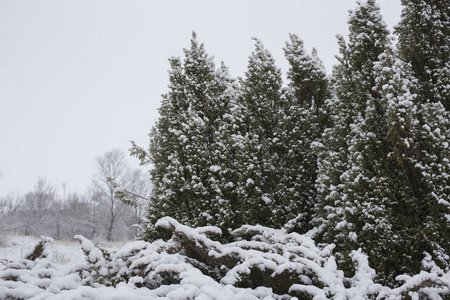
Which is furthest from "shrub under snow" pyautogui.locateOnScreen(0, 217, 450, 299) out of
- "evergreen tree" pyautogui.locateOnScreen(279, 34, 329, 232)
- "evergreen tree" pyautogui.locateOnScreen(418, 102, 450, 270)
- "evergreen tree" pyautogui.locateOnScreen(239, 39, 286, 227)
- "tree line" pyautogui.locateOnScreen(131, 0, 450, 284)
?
"evergreen tree" pyautogui.locateOnScreen(279, 34, 329, 232)

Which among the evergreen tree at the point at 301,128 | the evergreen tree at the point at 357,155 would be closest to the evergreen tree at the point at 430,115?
the evergreen tree at the point at 357,155

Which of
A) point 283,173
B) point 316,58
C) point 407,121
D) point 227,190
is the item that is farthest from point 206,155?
point 407,121

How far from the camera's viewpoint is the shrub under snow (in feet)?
6.59

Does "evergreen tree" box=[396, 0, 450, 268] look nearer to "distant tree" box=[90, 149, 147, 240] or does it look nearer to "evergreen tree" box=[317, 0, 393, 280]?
"evergreen tree" box=[317, 0, 393, 280]

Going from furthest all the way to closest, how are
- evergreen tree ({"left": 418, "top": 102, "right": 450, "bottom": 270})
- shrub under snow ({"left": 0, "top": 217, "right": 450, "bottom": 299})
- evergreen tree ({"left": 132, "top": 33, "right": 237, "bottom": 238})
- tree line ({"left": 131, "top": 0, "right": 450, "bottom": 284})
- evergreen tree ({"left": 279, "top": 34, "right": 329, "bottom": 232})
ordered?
1. evergreen tree ({"left": 132, "top": 33, "right": 237, "bottom": 238})
2. evergreen tree ({"left": 279, "top": 34, "right": 329, "bottom": 232})
3. tree line ({"left": 131, "top": 0, "right": 450, "bottom": 284})
4. evergreen tree ({"left": 418, "top": 102, "right": 450, "bottom": 270})
5. shrub under snow ({"left": 0, "top": 217, "right": 450, "bottom": 299})

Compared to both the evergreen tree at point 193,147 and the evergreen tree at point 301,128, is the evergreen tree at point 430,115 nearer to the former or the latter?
the evergreen tree at point 301,128

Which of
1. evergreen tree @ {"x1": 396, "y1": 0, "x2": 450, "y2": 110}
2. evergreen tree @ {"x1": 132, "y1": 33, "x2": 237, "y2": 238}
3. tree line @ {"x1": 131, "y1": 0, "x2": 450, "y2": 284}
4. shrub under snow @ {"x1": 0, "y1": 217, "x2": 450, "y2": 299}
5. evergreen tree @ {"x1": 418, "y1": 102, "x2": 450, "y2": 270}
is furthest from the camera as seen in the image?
evergreen tree @ {"x1": 132, "y1": 33, "x2": 237, "y2": 238}

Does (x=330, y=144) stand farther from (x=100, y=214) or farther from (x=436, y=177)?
(x=100, y=214)

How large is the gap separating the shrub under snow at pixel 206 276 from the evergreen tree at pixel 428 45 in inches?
95.0

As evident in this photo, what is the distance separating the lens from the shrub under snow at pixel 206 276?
201 cm

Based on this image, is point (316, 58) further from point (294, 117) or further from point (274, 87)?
point (294, 117)

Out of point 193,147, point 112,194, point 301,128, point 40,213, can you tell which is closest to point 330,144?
point 301,128

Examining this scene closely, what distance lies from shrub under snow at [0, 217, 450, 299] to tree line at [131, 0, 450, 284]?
28.8 inches

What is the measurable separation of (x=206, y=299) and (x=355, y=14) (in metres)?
4.98
